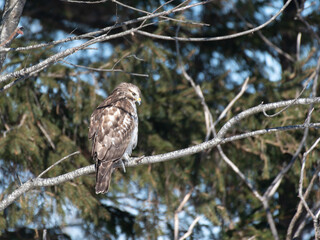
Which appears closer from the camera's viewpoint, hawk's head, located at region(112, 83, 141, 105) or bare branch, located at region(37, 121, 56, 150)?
hawk's head, located at region(112, 83, 141, 105)

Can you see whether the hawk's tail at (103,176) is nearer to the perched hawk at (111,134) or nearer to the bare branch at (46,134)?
the perched hawk at (111,134)

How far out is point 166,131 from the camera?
6414 millimetres

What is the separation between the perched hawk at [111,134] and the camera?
4.59 meters

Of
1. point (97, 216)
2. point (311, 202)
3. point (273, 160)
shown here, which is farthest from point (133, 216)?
point (311, 202)

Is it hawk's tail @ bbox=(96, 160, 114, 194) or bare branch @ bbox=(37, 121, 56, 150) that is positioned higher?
bare branch @ bbox=(37, 121, 56, 150)

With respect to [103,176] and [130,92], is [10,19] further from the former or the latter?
[130,92]

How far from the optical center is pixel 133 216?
652cm

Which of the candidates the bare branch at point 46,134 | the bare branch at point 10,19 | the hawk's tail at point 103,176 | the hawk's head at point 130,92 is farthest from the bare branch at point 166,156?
the bare branch at point 46,134

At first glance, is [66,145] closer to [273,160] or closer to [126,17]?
[126,17]

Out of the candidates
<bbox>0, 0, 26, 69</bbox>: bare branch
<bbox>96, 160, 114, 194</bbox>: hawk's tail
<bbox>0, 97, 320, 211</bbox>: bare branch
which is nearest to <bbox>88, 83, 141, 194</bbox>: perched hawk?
<bbox>96, 160, 114, 194</bbox>: hawk's tail

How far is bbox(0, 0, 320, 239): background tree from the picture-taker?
18.1 ft

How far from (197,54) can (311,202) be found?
2.53 metres

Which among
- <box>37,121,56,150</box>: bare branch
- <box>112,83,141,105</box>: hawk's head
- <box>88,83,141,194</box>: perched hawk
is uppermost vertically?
<box>112,83,141,105</box>: hawk's head

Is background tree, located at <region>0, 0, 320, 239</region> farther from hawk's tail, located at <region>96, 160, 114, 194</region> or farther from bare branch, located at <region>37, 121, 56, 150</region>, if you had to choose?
hawk's tail, located at <region>96, 160, 114, 194</region>
